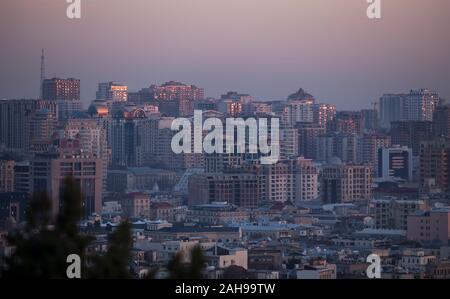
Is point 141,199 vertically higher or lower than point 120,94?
lower

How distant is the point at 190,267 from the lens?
10.4 ft

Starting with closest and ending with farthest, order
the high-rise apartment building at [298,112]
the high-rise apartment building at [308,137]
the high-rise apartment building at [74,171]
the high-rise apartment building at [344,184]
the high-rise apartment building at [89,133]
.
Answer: the high-rise apartment building at [74,171] < the high-rise apartment building at [298,112] < the high-rise apartment building at [89,133] < the high-rise apartment building at [344,184] < the high-rise apartment building at [308,137]

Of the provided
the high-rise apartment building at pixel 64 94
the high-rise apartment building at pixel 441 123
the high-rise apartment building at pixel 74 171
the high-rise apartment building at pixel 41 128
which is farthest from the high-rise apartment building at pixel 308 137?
the high-rise apartment building at pixel 74 171

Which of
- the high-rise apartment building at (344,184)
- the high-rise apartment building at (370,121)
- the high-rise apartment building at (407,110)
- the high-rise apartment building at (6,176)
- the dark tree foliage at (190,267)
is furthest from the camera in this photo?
the high-rise apartment building at (344,184)

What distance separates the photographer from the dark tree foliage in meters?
3.13

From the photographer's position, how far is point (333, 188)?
Answer: 42.1 feet

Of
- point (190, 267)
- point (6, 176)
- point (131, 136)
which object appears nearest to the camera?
point (190, 267)

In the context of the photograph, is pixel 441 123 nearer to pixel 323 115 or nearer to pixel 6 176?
pixel 323 115

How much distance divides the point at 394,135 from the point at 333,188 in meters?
1.12

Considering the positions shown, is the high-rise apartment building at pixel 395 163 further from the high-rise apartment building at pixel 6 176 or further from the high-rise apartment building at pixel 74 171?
the high-rise apartment building at pixel 6 176

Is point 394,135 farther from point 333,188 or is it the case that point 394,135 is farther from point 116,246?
point 116,246

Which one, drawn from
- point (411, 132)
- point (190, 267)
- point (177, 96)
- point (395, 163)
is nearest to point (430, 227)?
point (177, 96)

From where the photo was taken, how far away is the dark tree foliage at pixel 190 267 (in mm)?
3133

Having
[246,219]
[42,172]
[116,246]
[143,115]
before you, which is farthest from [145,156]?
[116,246]
